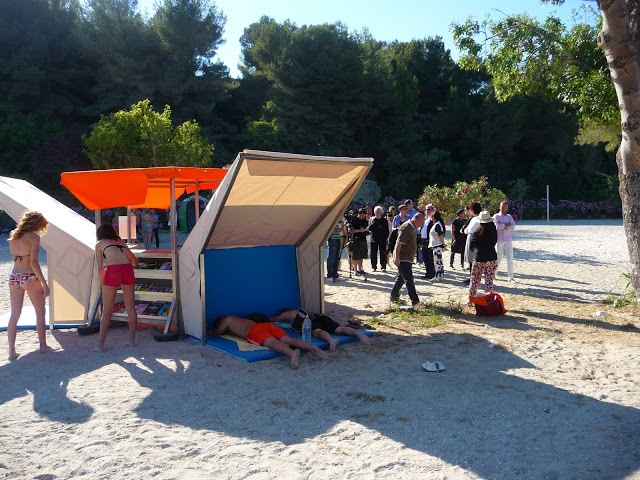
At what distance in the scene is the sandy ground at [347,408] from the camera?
12.3ft

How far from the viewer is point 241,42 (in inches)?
2008

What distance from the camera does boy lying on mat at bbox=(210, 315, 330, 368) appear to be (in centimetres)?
620

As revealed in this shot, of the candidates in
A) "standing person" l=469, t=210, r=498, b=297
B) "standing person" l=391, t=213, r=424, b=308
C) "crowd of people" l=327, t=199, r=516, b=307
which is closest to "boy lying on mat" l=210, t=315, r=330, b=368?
"standing person" l=391, t=213, r=424, b=308

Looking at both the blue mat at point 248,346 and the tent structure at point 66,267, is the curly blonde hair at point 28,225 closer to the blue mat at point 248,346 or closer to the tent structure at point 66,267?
the tent structure at point 66,267

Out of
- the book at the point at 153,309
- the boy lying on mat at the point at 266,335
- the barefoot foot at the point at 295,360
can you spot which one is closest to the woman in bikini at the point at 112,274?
the book at the point at 153,309

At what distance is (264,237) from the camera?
8000mm

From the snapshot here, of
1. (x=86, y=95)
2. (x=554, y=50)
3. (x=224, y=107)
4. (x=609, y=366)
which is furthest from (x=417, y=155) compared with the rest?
(x=609, y=366)

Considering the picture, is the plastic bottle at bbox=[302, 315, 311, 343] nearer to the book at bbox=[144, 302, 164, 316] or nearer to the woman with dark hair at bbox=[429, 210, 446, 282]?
the book at bbox=[144, 302, 164, 316]

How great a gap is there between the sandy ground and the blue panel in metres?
0.90

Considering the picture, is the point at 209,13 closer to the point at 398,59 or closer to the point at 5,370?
the point at 398,59

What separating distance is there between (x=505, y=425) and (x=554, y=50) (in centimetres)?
795

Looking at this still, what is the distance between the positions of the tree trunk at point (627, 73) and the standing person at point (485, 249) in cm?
209

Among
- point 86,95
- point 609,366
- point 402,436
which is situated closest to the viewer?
point 402,436

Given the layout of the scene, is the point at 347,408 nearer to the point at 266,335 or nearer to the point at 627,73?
the point at 266,335
